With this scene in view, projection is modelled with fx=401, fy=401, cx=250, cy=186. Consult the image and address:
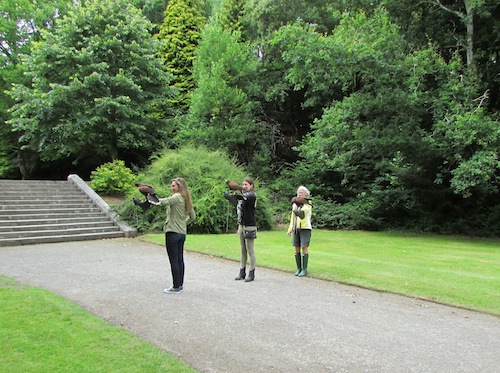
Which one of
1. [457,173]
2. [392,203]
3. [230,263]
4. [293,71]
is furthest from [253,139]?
[230,263]

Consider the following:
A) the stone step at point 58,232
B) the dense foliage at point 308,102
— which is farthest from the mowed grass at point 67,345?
the dense foliage at point 308,102

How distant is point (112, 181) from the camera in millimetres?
19078

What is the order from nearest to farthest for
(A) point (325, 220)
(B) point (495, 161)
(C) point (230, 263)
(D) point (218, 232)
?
(C) point (230, 263), (B) point (495, 161), (D) point (218, 232), (A) point (325, 220)

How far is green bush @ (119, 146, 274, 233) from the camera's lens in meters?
15.1

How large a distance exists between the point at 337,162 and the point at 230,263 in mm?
9669

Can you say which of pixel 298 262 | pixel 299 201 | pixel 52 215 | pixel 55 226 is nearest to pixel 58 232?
pixel 55 226

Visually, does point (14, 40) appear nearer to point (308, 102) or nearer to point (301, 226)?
point (308, 102)

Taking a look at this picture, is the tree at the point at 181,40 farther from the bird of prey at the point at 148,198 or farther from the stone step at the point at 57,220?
the bird of prey at the point at 148,198

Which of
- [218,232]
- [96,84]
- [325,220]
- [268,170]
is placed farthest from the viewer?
[268,170]

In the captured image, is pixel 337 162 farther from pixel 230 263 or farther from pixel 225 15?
pixel 225 15

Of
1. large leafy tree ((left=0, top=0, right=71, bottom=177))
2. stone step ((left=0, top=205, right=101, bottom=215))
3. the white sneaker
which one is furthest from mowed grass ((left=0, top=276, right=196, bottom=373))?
large leafy tree ((left=0, top=0, right=71, bottom=177))

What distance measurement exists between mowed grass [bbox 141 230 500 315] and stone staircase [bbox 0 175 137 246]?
6.54 feet

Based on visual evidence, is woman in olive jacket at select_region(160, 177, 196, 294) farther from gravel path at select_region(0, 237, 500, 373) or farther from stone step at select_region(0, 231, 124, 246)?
stone step at select_region(0, 231, 124, 246)

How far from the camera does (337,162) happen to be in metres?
17.7
